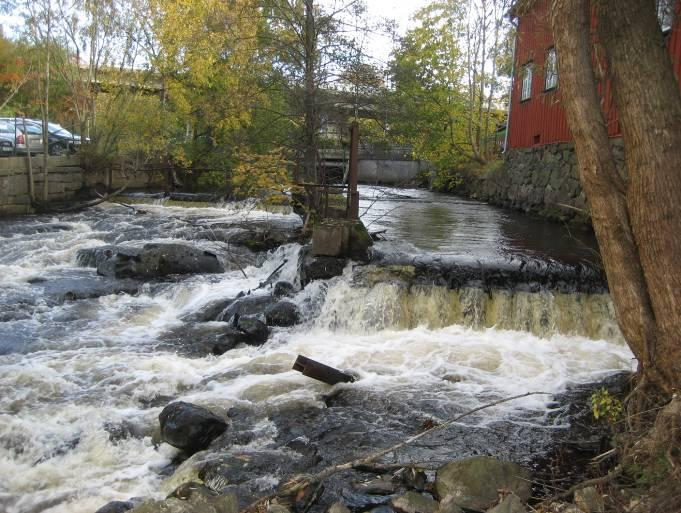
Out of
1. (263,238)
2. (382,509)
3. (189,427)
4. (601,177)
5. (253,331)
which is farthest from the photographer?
(263,238)

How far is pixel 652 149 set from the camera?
4305 mm

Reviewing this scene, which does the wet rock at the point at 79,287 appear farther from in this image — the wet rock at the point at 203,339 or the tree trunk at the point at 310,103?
the tree trunk at the point at 310,103

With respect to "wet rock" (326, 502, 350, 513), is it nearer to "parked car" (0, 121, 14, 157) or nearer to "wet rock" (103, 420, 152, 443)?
"wet rock" (103, 420, 152, 443)

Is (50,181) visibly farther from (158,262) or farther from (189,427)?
(189,427)

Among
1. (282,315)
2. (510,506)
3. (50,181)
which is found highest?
(50,181)

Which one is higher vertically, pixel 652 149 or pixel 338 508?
pixel 652 149

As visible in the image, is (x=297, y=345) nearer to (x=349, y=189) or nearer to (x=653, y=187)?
(x=349, y=189)

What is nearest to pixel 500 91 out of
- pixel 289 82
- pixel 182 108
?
pixel 182 108

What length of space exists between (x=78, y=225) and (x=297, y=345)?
31.8 feet

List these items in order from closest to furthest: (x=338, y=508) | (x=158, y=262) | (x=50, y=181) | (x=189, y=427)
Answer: (x=338, y=508) < (x=189, y=427) < (x=158, y=262) < (x=50, y=181)

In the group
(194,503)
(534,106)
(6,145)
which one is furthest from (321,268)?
(6,145)

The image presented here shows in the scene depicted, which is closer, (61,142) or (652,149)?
(652,149)

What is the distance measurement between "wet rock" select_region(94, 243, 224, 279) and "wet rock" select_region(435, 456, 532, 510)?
7.83 metres

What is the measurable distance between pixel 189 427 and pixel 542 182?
13.5m
